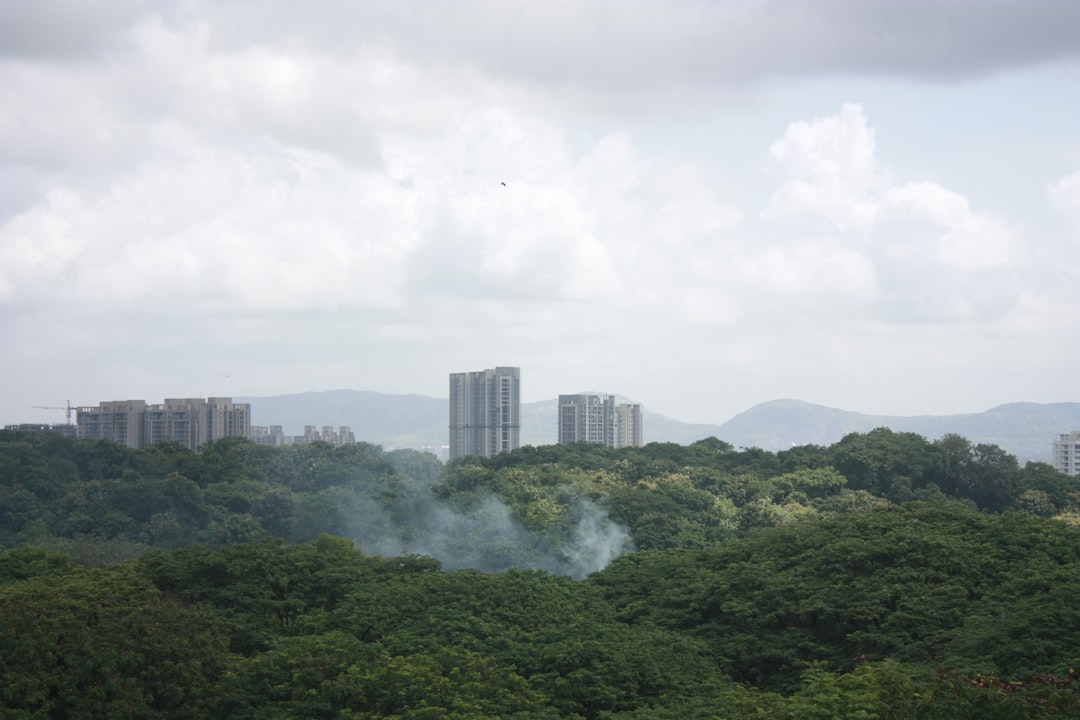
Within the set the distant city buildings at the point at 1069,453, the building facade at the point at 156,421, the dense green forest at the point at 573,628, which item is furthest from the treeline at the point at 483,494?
the distant city buildings at the point at 1069,453

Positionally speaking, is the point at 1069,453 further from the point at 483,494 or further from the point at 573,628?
the point at 573,628

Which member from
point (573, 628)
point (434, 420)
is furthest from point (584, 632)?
point (434, 420)

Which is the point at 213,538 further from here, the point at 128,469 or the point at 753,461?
the point at 753,461

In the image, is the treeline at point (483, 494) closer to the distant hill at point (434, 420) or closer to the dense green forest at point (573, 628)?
the dense green forest at point (573, 628)

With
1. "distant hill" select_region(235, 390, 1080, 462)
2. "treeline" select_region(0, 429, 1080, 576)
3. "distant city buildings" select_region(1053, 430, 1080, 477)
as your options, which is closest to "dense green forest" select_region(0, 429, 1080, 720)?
"treeline" select_region(0, 429, 1080, 576)

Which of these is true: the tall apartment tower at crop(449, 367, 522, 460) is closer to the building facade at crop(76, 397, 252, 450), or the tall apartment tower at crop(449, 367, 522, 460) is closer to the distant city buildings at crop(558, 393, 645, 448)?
the distant city buildings at crop(558, 393, 645, 448)
